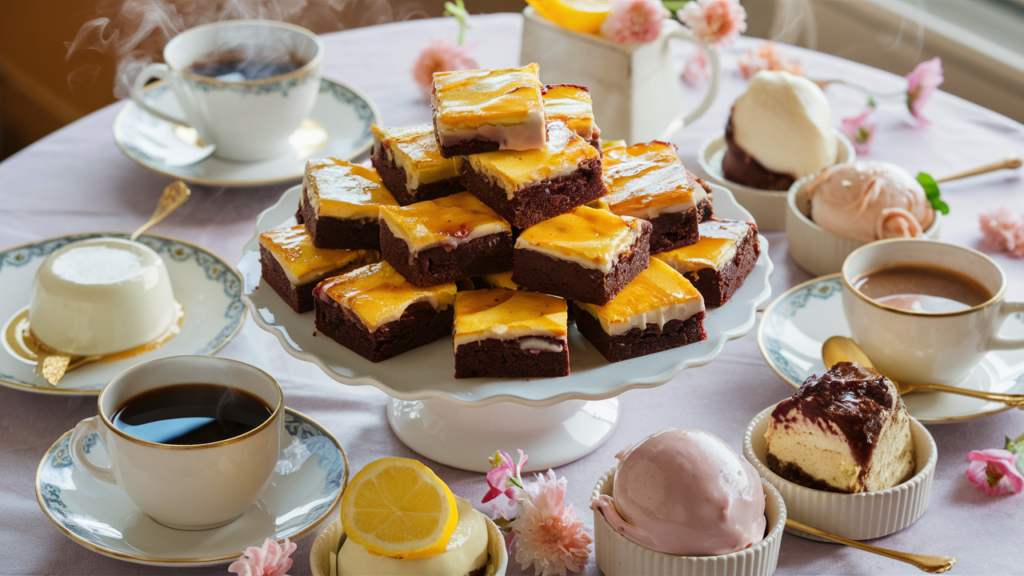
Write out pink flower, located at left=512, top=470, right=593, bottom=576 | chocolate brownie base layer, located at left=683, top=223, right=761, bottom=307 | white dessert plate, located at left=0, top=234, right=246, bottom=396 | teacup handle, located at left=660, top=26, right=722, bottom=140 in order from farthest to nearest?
teacup handle, located at left=660, top=26, right=722, bottom=140, white dessert plate, located at left=0, top=234, right=246, bottom=396, chocolate brownie base layer, located at left=683, top=223, right=761, bottom=307, pink flower, located at left=512, top=470, right=593, bottom=576

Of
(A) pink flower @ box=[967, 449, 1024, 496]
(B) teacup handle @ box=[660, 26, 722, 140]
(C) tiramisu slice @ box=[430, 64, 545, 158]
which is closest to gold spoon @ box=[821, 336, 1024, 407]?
(A) pink flower @ box=[967, 449, 1024, 496]

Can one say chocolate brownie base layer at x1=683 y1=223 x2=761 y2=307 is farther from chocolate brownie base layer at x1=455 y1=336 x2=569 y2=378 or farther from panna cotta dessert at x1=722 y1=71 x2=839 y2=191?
panna cotta dessert at x1=722 y1=71 x2=839 y2=191

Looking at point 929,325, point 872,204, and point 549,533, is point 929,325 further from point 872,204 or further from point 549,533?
point 549,533

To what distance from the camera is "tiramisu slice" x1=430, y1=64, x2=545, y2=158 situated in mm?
1364

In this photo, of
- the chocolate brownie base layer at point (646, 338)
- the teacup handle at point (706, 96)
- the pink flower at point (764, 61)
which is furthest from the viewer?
the pink flower at point (764, 61)

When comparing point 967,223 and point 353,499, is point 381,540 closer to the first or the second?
point 353,499

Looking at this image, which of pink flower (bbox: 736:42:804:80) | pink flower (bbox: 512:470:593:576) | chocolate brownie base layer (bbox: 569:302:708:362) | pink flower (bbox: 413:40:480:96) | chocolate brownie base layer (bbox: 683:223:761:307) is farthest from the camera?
pink flower (bbox: 736:42:804:80)

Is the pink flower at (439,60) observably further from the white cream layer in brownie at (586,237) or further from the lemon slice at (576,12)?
the white cream layer in brownie at (586,237)

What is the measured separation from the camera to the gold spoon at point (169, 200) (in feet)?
6.64

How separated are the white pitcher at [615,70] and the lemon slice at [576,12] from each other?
0.9 inches

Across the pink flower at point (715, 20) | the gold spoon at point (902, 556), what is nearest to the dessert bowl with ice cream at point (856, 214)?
the pink flower at point (715, 20)

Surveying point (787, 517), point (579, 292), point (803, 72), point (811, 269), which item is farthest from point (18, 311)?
point (803, 72)

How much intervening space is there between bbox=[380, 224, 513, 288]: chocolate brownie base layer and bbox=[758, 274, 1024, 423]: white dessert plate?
56 cm

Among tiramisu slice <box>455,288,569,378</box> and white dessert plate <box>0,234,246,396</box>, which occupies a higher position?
tiramisu slice <box>455,288,569,378</box>
